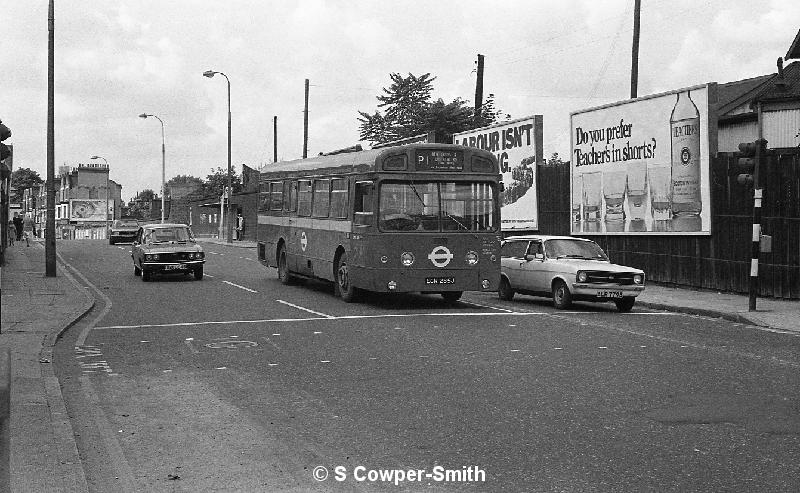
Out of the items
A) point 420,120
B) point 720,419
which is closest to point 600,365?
point 720,419

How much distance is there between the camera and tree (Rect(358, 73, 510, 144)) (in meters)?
53.3

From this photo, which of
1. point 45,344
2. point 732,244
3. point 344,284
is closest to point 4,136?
point 45,344

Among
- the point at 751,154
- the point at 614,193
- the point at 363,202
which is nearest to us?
the point at 751,154

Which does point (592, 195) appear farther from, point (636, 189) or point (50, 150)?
point (50, 150)

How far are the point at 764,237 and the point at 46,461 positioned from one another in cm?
1478

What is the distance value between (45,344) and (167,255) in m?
14.3

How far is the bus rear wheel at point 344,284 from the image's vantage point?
67.5 feet

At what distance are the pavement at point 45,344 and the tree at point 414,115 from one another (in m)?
25.2

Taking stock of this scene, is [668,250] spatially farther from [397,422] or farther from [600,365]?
[397,422]

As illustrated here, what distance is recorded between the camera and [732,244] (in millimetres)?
23172

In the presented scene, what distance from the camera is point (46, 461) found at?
6.84 metres

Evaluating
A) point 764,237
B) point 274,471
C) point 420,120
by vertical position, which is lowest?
point 274,471

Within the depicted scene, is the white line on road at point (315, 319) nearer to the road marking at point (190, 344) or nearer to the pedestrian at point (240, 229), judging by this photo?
the road marking at point (190, 344)

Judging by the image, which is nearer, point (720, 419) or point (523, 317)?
→ point (720, 419)
